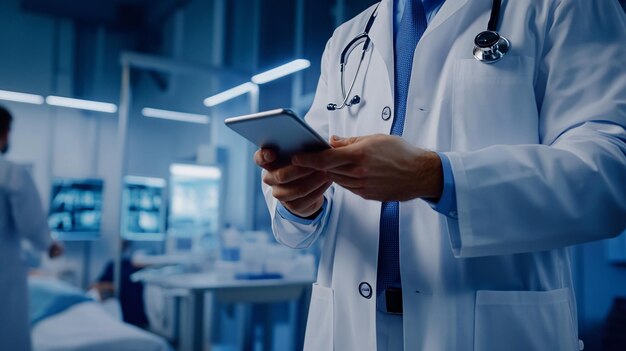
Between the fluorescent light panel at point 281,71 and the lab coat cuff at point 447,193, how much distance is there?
258 cm

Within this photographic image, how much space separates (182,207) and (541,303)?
3.47 meters

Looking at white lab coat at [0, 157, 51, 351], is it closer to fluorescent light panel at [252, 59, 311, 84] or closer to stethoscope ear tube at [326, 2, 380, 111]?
fluorescent light panel at [252, 59, 311, 84]

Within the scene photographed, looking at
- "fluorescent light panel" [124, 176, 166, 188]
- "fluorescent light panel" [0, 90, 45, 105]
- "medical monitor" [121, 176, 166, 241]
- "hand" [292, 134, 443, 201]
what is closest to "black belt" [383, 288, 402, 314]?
"hand" [292, 134, 443, 201]

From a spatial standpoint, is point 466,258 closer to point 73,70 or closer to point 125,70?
point 125,70

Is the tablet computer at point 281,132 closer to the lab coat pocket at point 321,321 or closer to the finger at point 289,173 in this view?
the finger at point 289,173

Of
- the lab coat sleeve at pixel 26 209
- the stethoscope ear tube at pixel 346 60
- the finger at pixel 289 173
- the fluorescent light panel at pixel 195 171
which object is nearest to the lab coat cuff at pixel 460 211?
the finger at pixel 289 173

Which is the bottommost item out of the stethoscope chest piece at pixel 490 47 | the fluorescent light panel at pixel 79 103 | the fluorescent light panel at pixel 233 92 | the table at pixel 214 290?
the table at pixel 214 290

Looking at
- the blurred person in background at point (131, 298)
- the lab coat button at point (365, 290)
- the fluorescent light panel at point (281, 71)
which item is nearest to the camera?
the lab coat button at point (365, 290)

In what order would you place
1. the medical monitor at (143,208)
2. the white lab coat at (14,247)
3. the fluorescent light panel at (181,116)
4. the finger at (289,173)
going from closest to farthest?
the finger at (289,173) → the white lab coat at (14,247) → the fluorescent light panel at (181,116) → the medical monitor at (143,208)

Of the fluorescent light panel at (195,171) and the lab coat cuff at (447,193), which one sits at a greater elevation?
the fluorescent light panel at (195,171)

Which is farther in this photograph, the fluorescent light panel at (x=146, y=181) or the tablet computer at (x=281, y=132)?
the fluorescent light panel at (x=146, y=181)

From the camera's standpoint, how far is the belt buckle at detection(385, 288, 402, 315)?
0.82m

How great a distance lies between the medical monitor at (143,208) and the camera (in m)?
5.24

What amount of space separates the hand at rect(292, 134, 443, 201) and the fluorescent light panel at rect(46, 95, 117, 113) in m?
5.45
